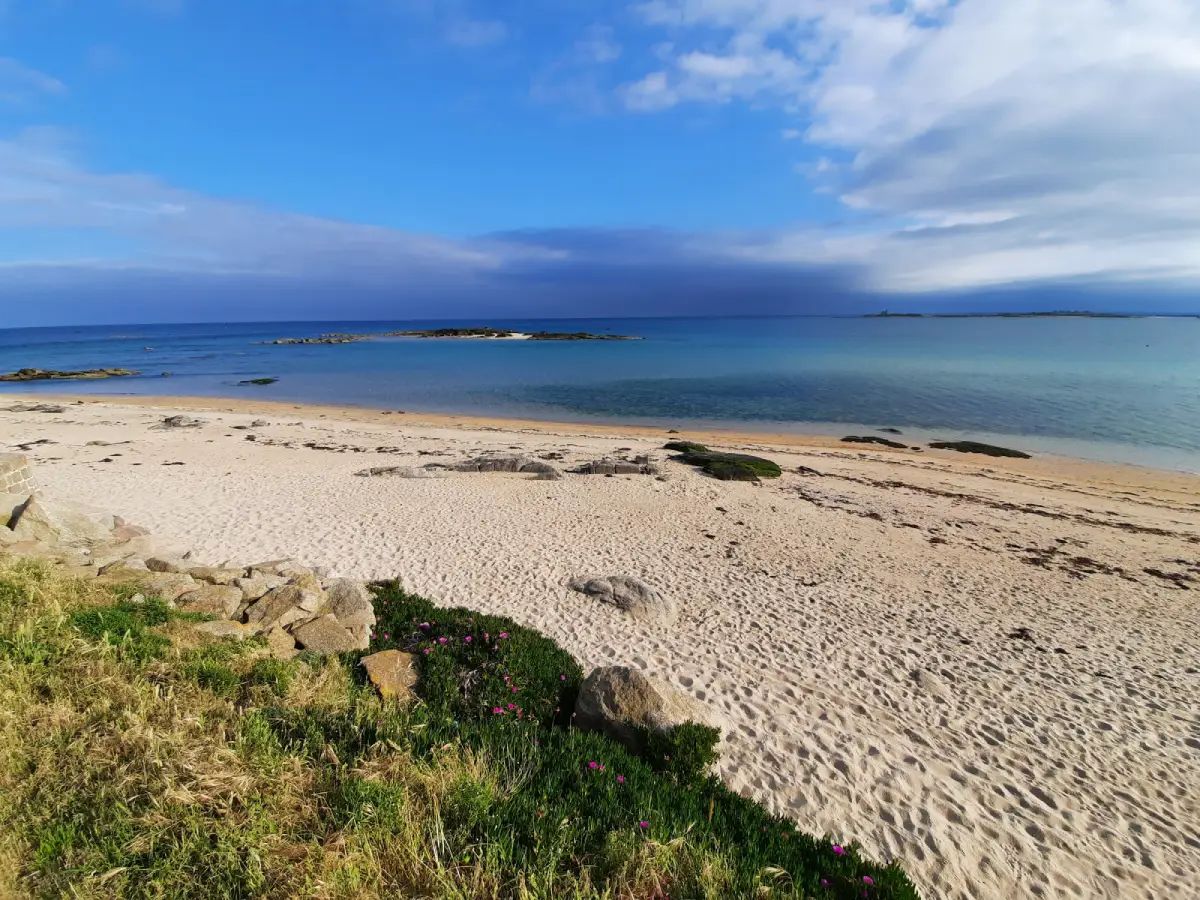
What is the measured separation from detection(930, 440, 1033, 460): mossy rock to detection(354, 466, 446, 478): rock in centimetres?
2445

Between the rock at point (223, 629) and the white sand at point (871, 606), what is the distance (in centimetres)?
358

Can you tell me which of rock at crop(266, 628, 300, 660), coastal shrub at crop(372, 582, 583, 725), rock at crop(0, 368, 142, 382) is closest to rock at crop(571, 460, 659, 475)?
coastal shrub at crop(372, 582, 583, 725)

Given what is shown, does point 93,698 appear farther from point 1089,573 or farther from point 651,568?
point 1089,573

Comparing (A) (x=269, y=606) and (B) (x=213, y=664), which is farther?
(A) (x=269, y=606)

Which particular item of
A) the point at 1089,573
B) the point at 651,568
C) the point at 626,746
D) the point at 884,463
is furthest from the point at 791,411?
the point at 626,746

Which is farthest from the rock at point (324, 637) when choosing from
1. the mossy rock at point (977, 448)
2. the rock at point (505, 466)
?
the mossy rock at point (977, 448)

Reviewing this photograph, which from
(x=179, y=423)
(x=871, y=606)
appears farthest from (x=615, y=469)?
(x=179, y=423)

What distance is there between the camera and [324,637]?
6.81 m

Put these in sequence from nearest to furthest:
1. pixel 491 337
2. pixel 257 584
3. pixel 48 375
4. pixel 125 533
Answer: pixel 257 584, pixel 125 533, pixel 48 375, pixel 491 337

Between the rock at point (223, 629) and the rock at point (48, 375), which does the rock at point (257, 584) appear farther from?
the rock at point (48, 375)

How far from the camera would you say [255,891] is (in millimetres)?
3059

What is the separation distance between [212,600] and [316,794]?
15.2 ft

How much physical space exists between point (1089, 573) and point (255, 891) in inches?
617

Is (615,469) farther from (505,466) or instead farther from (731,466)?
(731,466)
